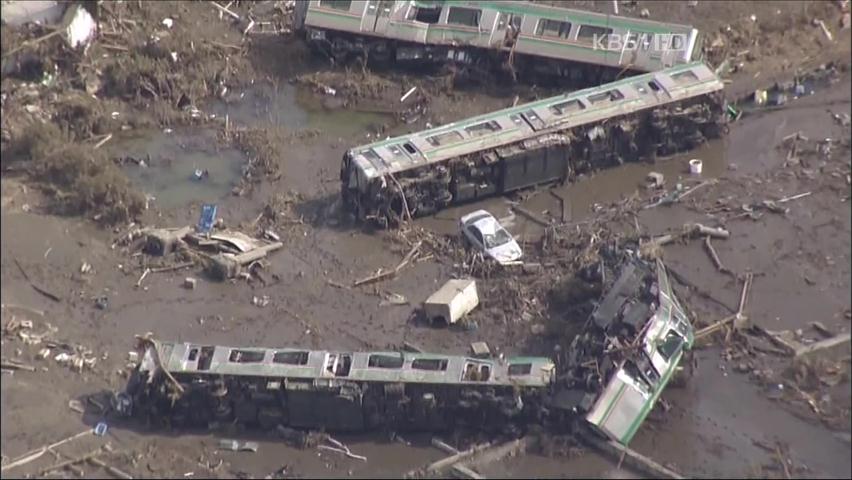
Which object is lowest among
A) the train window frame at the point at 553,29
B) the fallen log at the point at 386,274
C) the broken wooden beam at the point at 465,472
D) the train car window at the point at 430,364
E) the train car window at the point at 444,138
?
the broken wooden beam at the point at 465,472

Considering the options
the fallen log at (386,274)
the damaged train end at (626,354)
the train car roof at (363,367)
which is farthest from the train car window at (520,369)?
the fallen log at (386,274)

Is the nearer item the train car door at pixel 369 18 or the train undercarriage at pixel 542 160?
the train undercarriage at pixel 542 160

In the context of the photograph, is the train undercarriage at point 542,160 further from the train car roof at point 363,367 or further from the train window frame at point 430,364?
the train window frame at point 430,364

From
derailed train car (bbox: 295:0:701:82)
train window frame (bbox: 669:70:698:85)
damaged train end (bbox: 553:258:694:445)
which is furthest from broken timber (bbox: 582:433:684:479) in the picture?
derailed train car (bbox: 295:0:701:82)

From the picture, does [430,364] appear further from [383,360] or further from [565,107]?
[565,107]

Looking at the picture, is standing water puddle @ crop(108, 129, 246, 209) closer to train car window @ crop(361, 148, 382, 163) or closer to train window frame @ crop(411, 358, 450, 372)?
train car window @ crop(361, 148, 382, 163)
